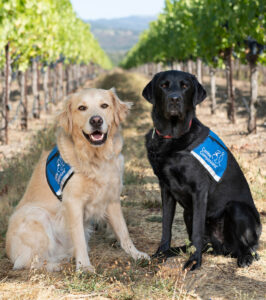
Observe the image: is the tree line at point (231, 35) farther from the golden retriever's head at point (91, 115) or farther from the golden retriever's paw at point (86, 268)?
the golden retriever's paw at point (86, 268)

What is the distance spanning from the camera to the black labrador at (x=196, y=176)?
138 inches

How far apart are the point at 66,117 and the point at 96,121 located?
1.23ft

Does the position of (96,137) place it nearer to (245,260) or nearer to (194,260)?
(194,260)

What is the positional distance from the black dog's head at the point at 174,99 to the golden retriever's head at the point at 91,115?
1.38 feet

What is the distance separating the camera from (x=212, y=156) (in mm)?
3604

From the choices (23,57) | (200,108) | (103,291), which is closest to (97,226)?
(103,291)

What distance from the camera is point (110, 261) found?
3887 millimetres

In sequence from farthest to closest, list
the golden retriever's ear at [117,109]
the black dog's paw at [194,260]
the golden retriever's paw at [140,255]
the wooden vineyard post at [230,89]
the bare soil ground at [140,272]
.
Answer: the wooden vineyard post at [230,89] → the golden retriever's paw at [140,255] → the golden retriever's ear at [117,109] → the black dog's paw at [194,260] → the bare soil ground at [140,272]

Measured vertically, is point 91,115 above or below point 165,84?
below

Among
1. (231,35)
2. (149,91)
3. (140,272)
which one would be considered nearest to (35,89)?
(231,35)

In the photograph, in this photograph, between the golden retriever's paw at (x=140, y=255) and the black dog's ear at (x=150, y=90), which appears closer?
the black dog's ear at (x=150, y=90)

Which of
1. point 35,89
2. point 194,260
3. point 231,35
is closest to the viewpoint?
point 194,260

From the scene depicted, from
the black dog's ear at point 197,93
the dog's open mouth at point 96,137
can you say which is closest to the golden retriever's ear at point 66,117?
the dog's open mouth at point 96,137

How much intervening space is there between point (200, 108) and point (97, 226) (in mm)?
15098
